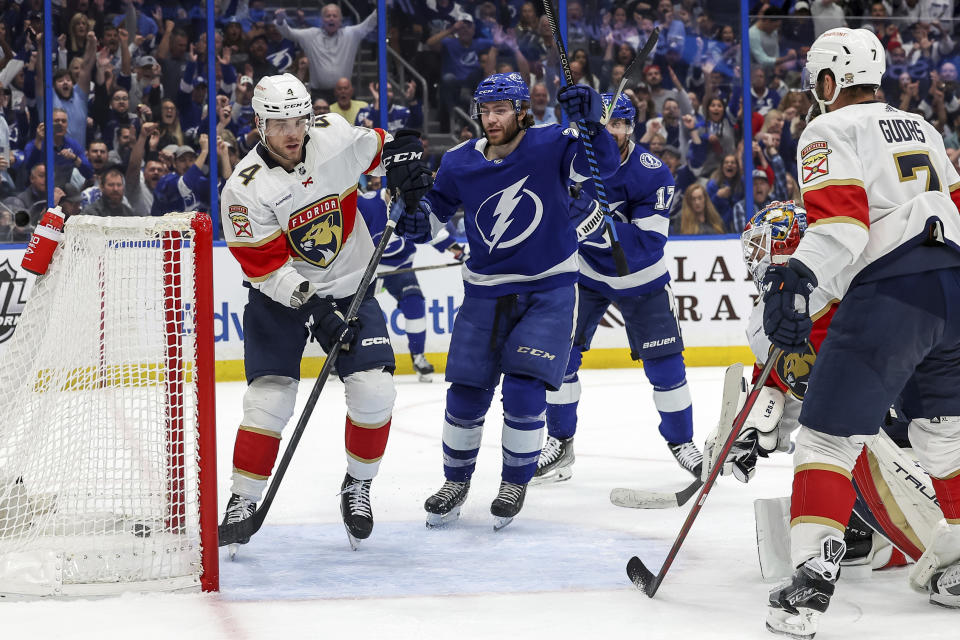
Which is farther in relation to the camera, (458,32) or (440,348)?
(458,32)

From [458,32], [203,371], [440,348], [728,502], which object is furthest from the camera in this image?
[458,32]

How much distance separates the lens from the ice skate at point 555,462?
393 cm

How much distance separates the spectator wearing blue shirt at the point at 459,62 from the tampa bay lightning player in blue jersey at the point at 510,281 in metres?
4.59

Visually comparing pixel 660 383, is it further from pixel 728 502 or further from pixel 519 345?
pixel 519 345

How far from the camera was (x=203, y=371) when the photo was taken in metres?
2.54

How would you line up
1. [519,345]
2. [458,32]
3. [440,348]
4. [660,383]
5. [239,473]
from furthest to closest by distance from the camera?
1. [458,32]
2. [440,348]
3. [660,383]
4. [519,345]
5. [239,473]

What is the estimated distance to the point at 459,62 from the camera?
7.89 metres

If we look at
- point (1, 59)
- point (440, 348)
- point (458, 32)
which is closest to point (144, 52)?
point (1, 59)

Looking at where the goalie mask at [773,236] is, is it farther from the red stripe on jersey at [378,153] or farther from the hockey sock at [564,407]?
the hockey sock at [564,407]

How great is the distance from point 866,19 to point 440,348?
4.14 meters

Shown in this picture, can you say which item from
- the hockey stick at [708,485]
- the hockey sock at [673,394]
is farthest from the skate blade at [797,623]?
the hockey sock at [673,394]

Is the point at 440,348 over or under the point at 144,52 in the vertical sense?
under

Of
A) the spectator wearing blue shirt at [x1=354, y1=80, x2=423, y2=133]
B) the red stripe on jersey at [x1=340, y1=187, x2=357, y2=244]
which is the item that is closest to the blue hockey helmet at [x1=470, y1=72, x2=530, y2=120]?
the red stripe on jersey at [x1=340, y1=187, x2=357, y2=244]

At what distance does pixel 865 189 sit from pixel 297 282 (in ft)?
4.50
